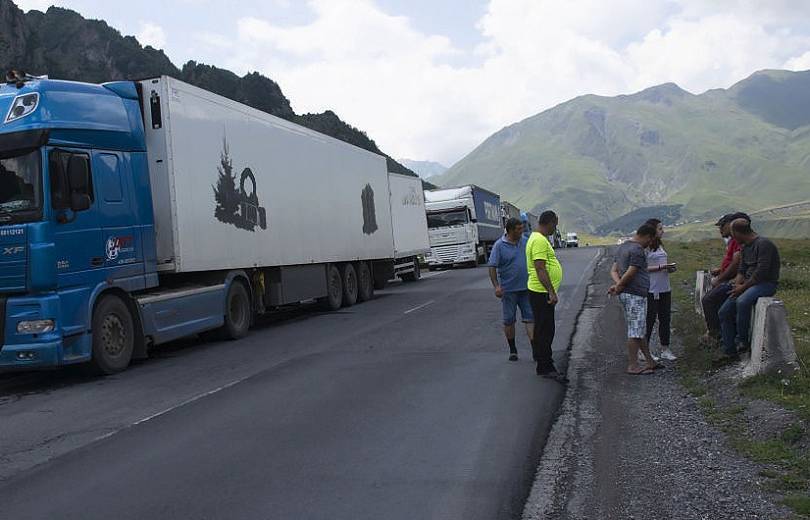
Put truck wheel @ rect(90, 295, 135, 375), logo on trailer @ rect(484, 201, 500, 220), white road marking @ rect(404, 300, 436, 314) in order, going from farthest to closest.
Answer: logo on trailer @ rect(484, 201, 500, 220) < white road marking @ rect(404, 300, 436, 314) < truck wheel @ rect(90, 295, 135, 375)

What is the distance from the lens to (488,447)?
5969 millimetres

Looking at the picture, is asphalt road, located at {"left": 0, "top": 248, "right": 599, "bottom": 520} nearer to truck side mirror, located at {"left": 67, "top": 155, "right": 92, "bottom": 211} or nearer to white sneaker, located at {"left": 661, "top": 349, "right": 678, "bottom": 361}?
white sneaker, located at {"left": 661, "top": 349, "right": 678, "bottom": 361}

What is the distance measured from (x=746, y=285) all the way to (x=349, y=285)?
12310 mm

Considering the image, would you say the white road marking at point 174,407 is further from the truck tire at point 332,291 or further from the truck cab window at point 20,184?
the truck tire at point 332,291

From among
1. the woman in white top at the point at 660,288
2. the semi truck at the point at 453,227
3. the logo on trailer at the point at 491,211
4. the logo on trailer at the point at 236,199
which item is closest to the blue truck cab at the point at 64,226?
the logo on trailer at the point at 236,199

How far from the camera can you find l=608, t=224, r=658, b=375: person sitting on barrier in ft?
28.8

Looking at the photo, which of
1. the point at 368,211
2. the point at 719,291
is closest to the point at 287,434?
the point at 719,291

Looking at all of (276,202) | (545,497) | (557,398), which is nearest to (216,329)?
(276,202)

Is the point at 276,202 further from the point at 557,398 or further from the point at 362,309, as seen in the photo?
the point at 557,398

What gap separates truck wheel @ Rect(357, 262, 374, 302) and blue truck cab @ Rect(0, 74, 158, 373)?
9.79 m

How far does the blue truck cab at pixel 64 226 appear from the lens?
928 cm

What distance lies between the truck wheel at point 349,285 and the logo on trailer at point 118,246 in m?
8.77

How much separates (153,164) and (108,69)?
4312 inches

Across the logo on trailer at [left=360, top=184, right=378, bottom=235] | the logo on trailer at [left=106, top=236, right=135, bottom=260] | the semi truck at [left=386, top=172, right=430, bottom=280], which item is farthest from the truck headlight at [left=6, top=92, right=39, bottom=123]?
the semi truck at [left=386, top=172, right=430, bottom=280]
